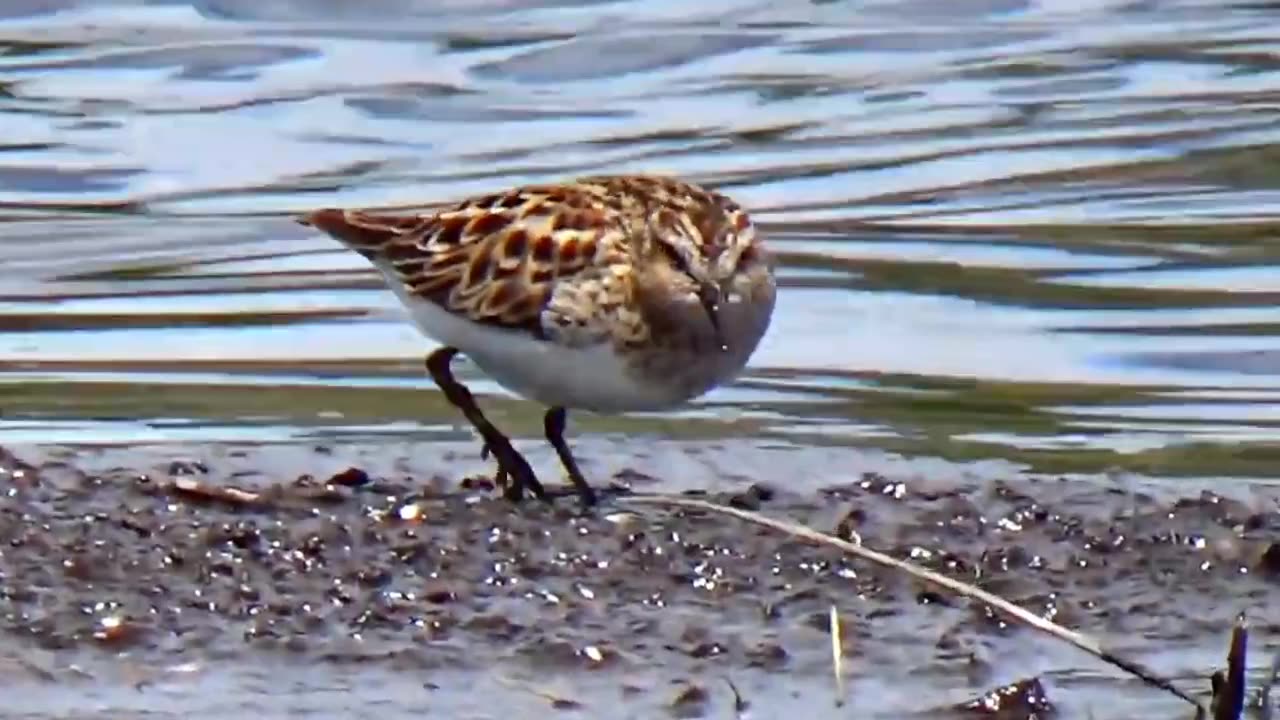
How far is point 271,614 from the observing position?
6.54 metres

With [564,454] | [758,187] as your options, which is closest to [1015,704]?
[564,454]

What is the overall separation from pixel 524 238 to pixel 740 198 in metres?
5.48

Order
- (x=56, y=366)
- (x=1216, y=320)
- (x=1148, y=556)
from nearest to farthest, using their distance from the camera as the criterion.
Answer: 1. (x=1148, y=556)
2. (x=56, y=366)
3. (x=1216, y=320)

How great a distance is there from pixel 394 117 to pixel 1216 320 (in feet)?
18.4

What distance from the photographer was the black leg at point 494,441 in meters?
7.53

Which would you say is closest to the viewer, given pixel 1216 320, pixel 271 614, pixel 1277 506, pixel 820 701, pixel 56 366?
pixel 820 701

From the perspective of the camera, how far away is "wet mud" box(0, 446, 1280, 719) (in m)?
6.14

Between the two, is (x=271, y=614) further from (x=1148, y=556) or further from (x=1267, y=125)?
(x=1267, y=125)

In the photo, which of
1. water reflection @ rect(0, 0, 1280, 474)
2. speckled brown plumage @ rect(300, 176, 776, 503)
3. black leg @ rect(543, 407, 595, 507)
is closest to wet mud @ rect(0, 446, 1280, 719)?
black leg @ rect(543, 407, 595, 507)

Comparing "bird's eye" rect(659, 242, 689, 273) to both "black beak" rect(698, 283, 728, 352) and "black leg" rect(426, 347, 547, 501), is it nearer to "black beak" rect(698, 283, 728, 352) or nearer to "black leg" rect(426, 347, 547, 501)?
"black beak" rect(698, 283, 728, 352)

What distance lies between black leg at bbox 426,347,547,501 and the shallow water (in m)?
0.54

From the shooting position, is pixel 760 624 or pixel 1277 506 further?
pixel 1277 506

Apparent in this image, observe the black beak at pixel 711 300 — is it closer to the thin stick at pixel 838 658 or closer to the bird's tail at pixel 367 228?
the bird's tail at pixel 367 228

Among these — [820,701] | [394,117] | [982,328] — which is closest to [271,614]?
[820,701]
